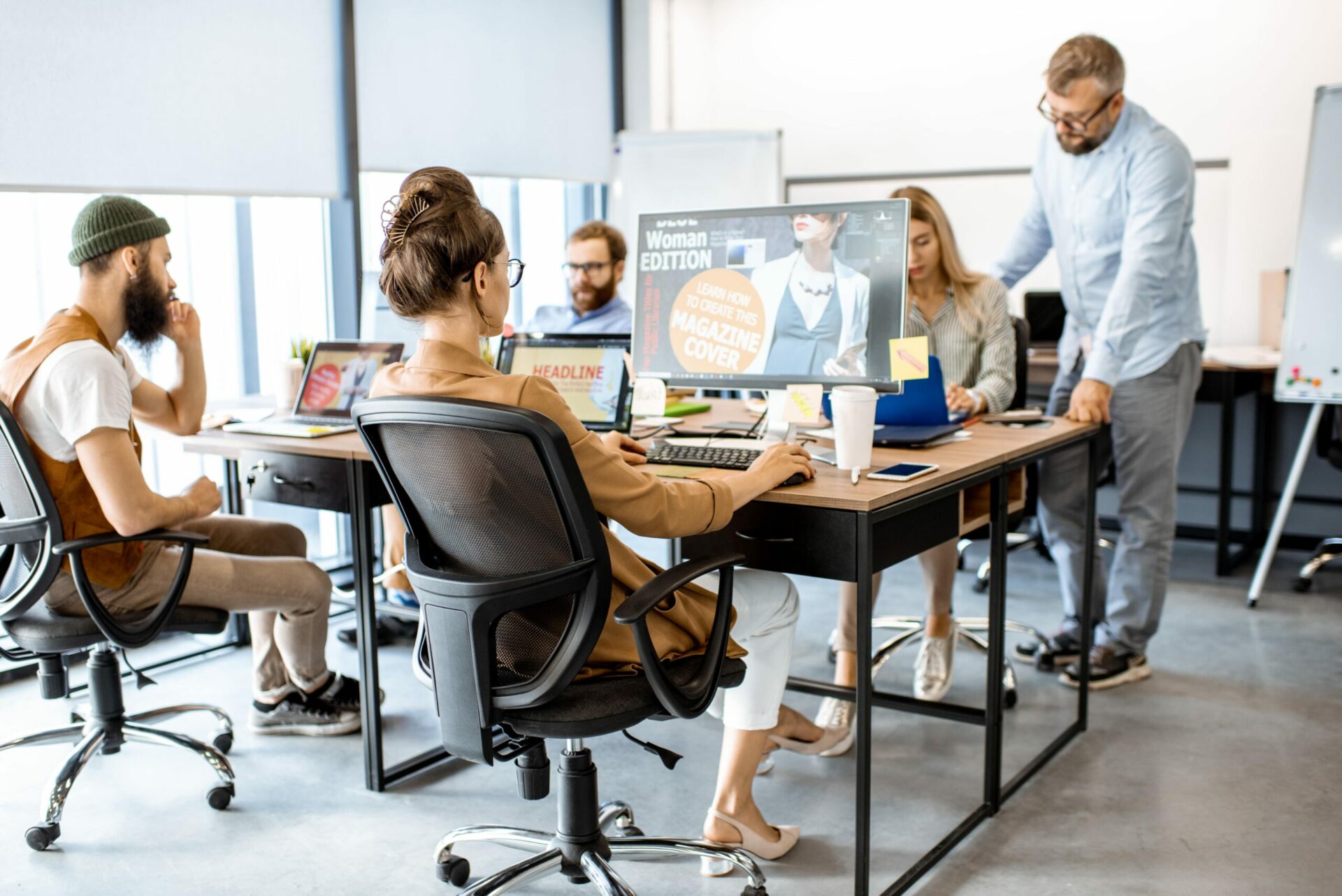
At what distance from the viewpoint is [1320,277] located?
375 cm

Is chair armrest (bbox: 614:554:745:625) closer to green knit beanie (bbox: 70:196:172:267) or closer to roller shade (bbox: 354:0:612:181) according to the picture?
green knit beanie (bbox: 70:196:172:267)

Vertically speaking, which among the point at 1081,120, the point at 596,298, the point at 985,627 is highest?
the point at 1081,120

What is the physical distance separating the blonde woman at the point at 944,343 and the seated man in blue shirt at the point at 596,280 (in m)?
1.10

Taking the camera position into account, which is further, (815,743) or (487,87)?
(487,87)

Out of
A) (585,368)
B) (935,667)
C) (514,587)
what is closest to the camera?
(514,587)

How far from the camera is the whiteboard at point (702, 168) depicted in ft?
16.7

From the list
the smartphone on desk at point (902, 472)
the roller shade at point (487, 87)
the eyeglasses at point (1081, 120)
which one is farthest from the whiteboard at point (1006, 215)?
the smartphone on desk at point (902, 472)

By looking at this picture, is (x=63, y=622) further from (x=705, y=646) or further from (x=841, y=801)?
(x=841, y=801)

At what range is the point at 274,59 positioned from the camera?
3.86 m

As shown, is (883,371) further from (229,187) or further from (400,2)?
(400,2)

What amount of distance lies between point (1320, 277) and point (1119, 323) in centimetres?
132

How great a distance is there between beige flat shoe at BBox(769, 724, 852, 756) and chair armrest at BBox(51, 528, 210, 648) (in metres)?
1.30

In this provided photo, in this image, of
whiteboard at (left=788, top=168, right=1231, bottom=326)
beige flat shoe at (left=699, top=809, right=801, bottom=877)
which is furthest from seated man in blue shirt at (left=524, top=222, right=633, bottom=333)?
beige flat shoe at (left=699, top=809, right=801, bottom=877)

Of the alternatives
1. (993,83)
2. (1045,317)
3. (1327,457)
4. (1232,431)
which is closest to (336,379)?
(1045,317)
